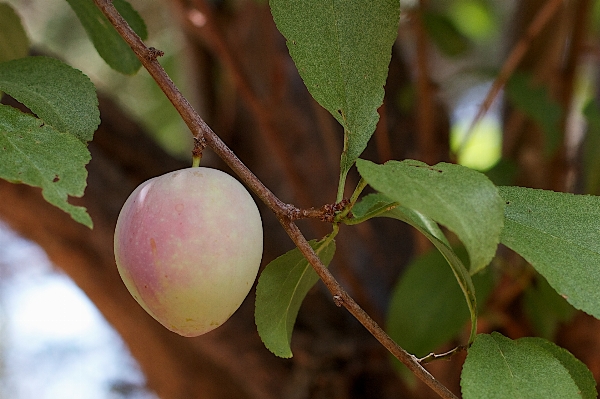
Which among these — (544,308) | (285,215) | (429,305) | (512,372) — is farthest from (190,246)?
(544,308)

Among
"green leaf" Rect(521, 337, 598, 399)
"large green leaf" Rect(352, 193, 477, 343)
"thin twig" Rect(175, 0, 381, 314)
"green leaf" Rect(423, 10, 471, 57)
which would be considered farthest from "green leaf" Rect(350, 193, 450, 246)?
"green leaf" Rect(423, 10, 471, 57)

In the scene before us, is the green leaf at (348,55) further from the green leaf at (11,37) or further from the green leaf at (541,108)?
the green leaf at (541,108)

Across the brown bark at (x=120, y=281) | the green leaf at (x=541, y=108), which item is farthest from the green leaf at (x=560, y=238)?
the brown bark at (x=120, y=281)

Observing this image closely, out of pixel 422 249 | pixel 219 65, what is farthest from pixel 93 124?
pixel 219 65

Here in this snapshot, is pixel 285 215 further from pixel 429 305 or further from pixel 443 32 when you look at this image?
pixel 443 32

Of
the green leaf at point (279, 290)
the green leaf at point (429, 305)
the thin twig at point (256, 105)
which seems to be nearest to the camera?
the green leaf at point (279, 290)

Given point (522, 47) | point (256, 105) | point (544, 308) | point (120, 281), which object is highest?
point (522, 47)
